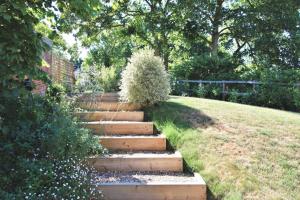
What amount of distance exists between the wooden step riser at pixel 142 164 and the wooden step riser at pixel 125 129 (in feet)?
3.93

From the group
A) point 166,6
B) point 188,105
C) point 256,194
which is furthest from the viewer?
point 166,6

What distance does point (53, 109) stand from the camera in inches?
192

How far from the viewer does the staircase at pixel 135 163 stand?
4070 mm

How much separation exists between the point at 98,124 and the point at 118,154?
100 cm

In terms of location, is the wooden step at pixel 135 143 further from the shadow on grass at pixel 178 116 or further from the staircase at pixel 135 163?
the shadow on grass at pixel 178 116

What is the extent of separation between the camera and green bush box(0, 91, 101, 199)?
11.3 ft

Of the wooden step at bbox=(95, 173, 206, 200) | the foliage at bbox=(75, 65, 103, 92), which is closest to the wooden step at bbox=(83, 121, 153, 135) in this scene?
the foliage at bbox=(75, 65, 103, 92)

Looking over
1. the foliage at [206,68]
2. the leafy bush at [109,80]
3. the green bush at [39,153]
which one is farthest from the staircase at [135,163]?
the foliage at [206,68]

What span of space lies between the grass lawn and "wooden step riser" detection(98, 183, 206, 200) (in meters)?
0.18

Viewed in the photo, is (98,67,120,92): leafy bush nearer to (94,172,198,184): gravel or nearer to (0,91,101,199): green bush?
(0,91,101,199): green bush

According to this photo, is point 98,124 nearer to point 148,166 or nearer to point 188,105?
point 148,166

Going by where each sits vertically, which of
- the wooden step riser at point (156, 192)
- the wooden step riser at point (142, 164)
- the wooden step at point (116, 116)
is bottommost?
the wooden step riser at point (156, 192)

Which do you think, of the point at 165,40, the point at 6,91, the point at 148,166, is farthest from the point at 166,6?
the point at 6,91

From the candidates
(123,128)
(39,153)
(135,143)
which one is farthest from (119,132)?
(39,153)
